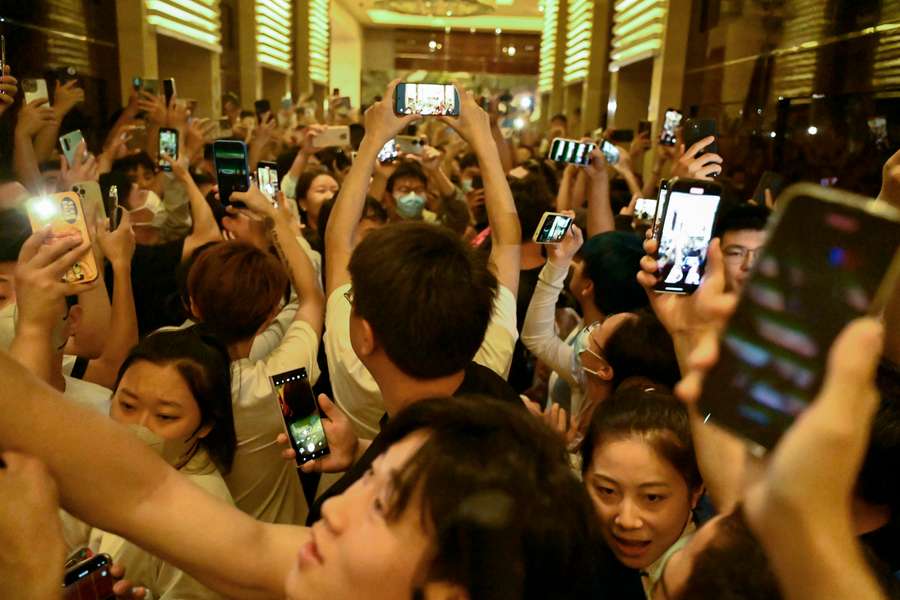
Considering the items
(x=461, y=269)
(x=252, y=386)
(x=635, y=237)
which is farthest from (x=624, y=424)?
(x=635, y=237)

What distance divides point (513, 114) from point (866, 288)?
16.9 m

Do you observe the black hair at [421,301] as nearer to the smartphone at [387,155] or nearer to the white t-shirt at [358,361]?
the white t-shirt at [358,361]

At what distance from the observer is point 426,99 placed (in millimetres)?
2621

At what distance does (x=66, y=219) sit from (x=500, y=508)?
1701mm

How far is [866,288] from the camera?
709 millimetres

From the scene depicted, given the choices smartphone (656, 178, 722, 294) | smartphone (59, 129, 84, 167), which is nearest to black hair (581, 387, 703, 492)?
smartphone (656, 178, 722, 294)

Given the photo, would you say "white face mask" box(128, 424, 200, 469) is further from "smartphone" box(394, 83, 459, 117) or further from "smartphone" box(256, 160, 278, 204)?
"smartphone" box(256, 160, 278, 204)

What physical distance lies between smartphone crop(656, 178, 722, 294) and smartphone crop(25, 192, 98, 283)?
4.76 feet

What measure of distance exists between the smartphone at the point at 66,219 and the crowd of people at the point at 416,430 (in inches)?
1.2

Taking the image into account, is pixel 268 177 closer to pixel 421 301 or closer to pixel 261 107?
pixel 421 301

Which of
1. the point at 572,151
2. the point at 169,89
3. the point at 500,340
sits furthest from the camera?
the point at 169,89

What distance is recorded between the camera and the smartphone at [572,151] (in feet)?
12.3

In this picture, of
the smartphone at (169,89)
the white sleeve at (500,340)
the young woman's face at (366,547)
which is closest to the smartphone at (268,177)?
the white sleeve at (500,340)

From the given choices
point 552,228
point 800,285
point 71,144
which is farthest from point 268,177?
point 800,285
